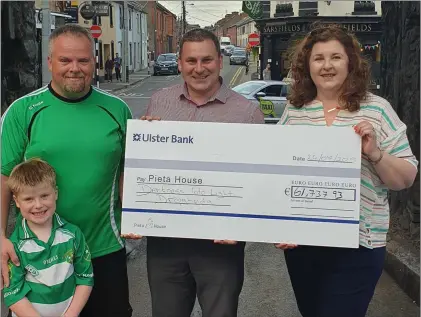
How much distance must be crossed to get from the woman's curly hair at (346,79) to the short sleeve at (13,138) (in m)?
1.46

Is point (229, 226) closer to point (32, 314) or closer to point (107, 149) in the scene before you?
point (107, 149)

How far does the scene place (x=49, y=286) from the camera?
2600mm

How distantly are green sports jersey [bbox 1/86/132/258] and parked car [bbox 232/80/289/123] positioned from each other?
10.6 metres

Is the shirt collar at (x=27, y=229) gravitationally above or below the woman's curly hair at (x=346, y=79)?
below

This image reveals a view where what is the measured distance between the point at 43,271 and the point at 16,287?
0.51 ft

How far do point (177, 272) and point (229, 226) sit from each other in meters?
0.41

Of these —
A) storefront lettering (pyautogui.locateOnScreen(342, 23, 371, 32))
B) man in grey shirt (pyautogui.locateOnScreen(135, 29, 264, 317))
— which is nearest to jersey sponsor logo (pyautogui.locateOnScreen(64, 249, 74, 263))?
man in grey shirt (pyautogui.locateOnScreen(135, 29, 264, 317))

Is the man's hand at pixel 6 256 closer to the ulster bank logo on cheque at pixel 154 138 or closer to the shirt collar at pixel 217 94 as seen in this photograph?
the ulster bank logo on cheque at pixel 154 138

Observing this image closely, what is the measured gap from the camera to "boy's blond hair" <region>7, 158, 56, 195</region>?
8.43 feet

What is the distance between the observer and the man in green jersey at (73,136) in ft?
8.89

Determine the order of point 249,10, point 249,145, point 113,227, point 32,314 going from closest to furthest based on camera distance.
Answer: point 32,314 < point 249,145 < point 113,227 < point 249,10

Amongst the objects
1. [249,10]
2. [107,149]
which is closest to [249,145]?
[107,149]

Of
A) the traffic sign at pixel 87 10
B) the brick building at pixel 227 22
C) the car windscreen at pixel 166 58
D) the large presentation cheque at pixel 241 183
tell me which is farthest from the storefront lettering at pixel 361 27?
the brick building at pixel 227 22

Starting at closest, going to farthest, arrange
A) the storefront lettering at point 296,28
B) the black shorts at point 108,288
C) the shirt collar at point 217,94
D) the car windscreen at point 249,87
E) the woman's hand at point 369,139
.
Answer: the woman's hand at point 369,139 < the shirt collar at point 217,94 < the black shorts at point 108,288 < the car windscreen at point 249,87 < the storefront lettering at point 296,28
